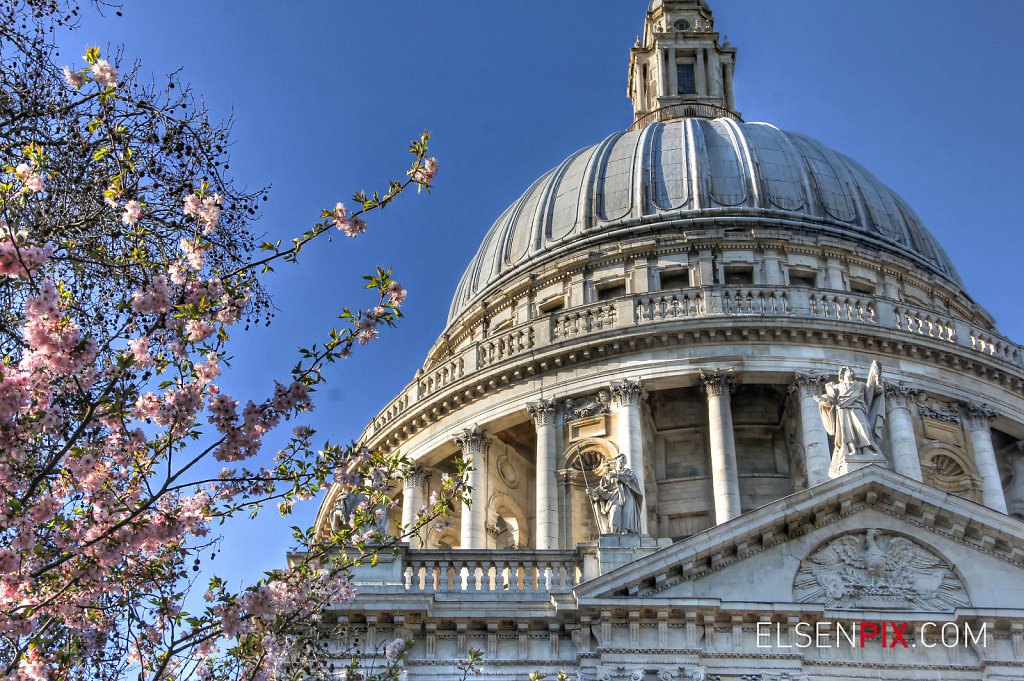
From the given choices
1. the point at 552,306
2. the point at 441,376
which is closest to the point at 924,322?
the point at 552,306

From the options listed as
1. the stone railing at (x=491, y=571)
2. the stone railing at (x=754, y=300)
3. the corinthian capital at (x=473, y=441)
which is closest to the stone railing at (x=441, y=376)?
the corinthian capital at (x=473, y=441)

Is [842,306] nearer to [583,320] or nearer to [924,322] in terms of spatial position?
[924,322]

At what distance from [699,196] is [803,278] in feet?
15.0

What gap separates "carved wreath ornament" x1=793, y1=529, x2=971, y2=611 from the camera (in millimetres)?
20547

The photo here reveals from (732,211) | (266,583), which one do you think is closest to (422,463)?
(732,211)

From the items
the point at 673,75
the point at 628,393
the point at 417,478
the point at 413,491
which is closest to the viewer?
the point at 628,393

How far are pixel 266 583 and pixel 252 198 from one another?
4.08 metres

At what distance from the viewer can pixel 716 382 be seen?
33625mm

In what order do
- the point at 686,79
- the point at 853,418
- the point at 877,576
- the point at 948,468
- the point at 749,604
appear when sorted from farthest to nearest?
1. the point at 686,79
2. the point at 948,468
3. the point at 853,418
4. the point at 877,576
5. the point at 749,604

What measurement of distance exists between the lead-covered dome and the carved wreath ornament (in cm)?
2031

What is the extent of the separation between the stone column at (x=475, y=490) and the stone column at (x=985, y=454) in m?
13.7

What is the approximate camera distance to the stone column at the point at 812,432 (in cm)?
3188

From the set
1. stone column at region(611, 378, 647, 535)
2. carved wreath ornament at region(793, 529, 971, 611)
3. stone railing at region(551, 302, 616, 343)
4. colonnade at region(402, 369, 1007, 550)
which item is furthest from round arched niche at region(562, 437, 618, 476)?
carved wreath ornament at region(793, 529, 971, 611)

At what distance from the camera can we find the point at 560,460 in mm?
33844
